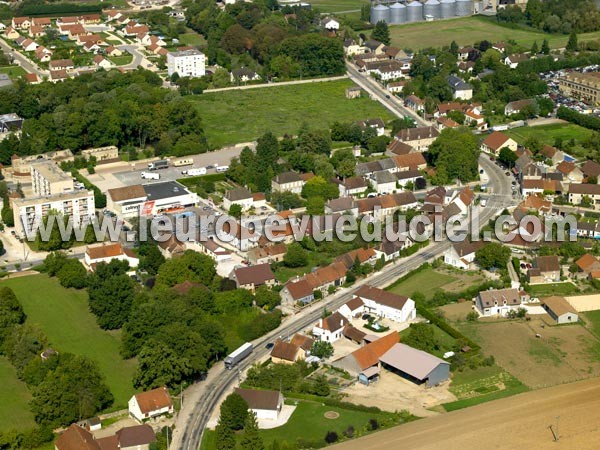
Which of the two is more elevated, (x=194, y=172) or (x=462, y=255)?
(x=194, y=172)

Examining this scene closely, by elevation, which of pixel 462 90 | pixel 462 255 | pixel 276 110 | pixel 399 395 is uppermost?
pixel 462 90

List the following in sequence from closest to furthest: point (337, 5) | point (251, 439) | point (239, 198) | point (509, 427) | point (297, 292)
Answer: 1. point (251, 439)
2. point (509, 427)
3. point (297, 292)
4. point (239, 198)
5. point (337, 5)

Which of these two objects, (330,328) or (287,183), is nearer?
(330,328)

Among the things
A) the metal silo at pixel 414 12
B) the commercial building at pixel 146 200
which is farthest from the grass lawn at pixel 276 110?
the metal silo at pixel 414 12

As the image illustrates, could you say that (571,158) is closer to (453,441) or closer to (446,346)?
(446,346)

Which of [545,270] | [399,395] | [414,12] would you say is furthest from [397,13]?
[399,395]

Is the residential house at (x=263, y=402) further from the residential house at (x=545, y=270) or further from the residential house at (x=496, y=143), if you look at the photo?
the residential house at (x=496, y=143)

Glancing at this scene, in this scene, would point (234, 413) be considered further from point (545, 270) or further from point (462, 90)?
point (462, 90)
